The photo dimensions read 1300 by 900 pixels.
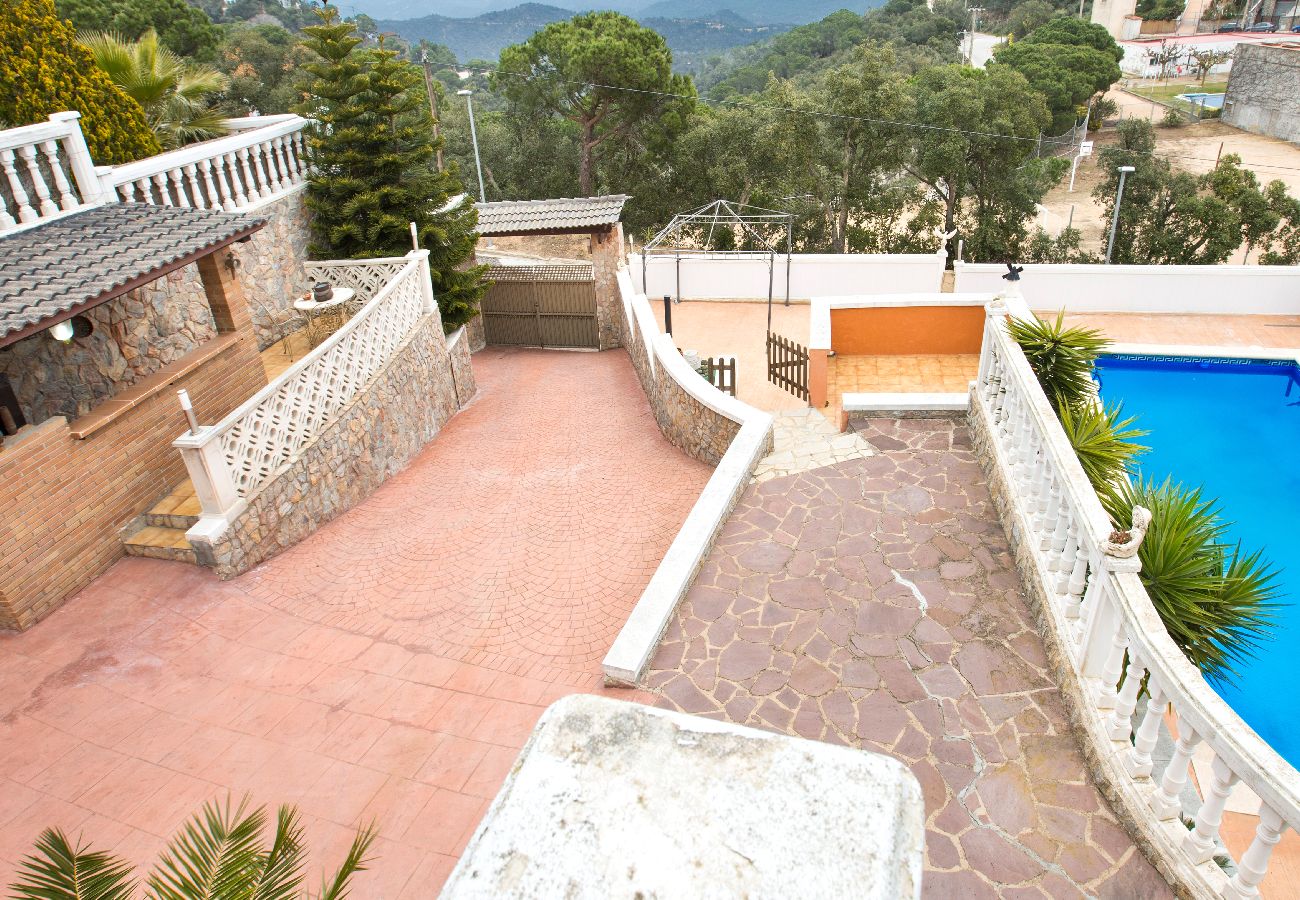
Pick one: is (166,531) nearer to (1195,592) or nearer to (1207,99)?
(1195,592)

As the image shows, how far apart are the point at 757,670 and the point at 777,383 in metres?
8.03

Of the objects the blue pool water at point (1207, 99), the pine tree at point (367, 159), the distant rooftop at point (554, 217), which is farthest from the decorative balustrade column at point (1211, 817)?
the blue pool water at point (1207, 99)

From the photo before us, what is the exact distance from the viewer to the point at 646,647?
6027 millimetres

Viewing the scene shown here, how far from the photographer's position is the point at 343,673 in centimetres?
654

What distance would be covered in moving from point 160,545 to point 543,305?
12951 millimetres

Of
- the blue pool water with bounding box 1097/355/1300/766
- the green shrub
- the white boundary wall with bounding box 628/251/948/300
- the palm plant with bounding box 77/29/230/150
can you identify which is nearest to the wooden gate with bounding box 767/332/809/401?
the blue pool water with bounding box 1097/355/1300/766

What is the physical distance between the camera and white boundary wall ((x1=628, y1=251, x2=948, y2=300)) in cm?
1816

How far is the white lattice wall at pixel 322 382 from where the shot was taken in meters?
8.21

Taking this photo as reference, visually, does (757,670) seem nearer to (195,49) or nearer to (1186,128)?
(195,49)

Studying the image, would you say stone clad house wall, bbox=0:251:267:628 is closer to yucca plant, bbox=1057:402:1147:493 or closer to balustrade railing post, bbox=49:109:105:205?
balustrade railing post, bbox=49:109:105:205

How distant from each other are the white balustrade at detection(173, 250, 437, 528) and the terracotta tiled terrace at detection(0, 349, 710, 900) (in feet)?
2.90

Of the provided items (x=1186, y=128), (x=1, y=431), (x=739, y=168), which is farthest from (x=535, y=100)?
(x=1186, y=128)

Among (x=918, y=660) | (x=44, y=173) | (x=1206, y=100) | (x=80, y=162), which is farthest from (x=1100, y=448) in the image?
(x=1206, y=100)

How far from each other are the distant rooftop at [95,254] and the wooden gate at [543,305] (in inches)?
406
